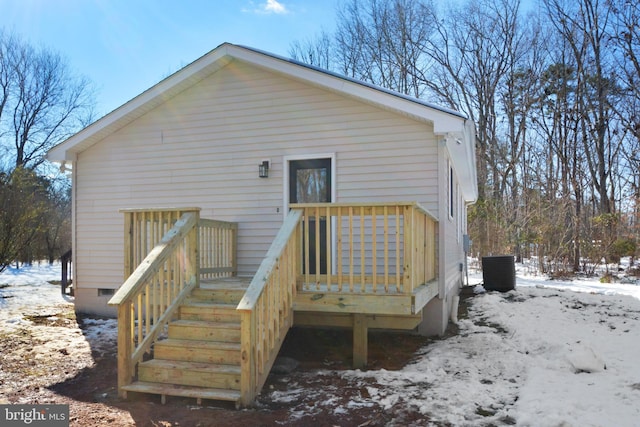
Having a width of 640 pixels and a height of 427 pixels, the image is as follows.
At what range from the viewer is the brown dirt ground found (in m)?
3.58

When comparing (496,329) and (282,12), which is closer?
(496,329)

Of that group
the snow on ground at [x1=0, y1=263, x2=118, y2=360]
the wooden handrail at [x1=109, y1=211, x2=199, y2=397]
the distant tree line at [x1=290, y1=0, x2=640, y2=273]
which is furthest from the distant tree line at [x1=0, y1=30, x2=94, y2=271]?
the wooden handrail at [x1=109, y1=211, x2=199, y2=397]

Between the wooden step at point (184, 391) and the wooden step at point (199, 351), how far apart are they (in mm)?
299

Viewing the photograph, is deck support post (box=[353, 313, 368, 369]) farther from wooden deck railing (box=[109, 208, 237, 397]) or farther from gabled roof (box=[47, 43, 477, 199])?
gabled roof (box=[47, 43, 477, 199])

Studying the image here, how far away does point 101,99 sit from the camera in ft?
78.3

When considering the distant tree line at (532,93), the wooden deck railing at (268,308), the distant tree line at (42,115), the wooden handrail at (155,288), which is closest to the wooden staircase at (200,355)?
the wooden handrail at (155,288)

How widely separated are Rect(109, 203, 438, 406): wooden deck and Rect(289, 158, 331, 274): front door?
1288 millimetres

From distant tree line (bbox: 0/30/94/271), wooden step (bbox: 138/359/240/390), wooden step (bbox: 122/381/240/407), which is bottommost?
wooden step (bbox: 122/381/240/407)

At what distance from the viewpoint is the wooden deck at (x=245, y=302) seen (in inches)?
156

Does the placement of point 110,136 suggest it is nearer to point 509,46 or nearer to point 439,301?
point 439,301

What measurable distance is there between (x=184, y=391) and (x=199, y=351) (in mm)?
423

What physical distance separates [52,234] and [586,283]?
20.7 meters

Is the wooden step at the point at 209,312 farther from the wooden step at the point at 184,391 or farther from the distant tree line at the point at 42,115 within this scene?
the distant tree line at the point at 42,115

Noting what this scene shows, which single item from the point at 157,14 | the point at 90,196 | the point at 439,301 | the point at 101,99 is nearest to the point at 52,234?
the point at 101,99
